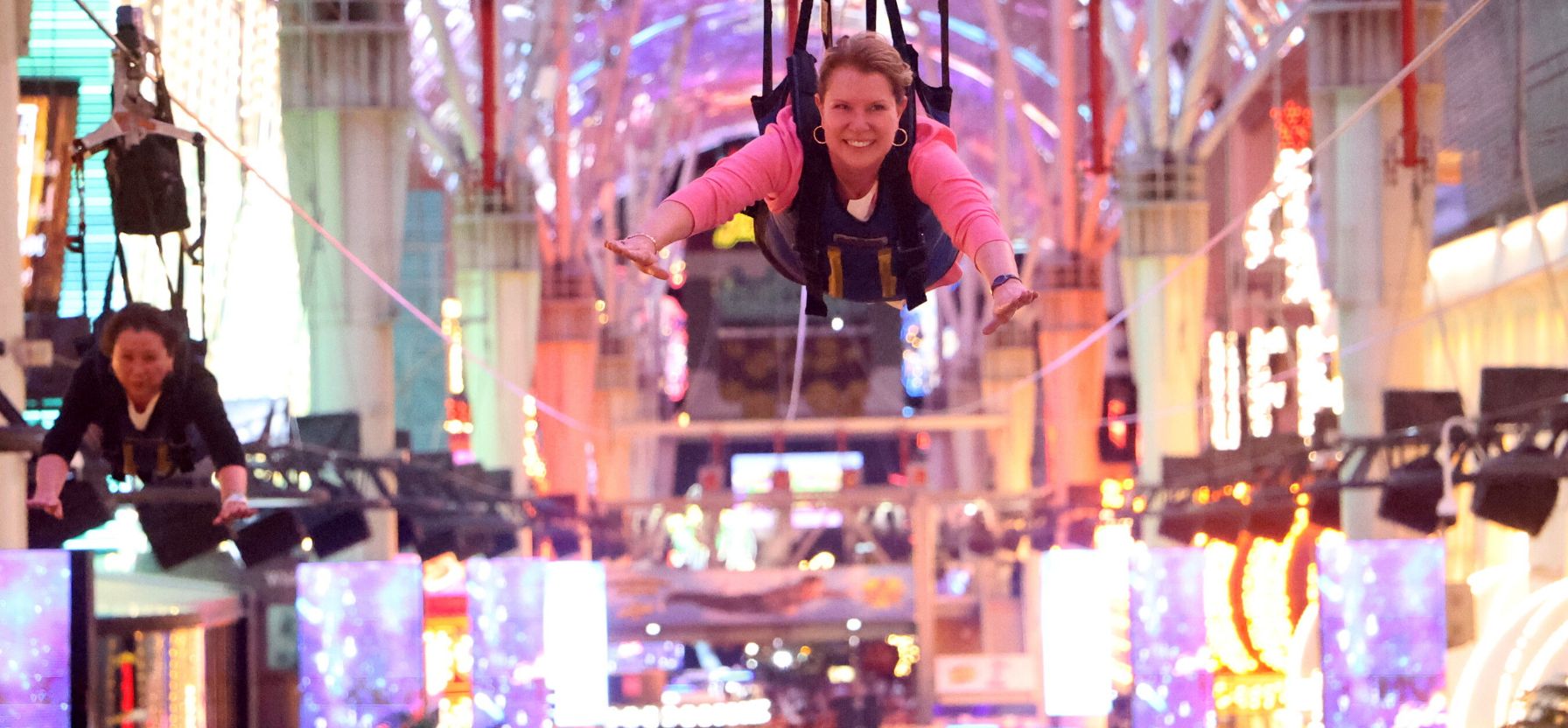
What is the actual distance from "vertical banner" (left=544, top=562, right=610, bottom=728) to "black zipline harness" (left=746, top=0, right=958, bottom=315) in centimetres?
2127

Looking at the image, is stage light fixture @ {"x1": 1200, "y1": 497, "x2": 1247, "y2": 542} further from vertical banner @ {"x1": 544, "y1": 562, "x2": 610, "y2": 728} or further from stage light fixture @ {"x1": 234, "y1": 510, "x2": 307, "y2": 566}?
stage light fixture @ {"x1": 234, "y1": 510, "x2": 307, "y2": 566}

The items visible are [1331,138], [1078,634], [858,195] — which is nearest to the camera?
[858,195]

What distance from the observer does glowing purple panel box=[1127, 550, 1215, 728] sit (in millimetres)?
21141

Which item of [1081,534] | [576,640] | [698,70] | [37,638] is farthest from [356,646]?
[698,70]

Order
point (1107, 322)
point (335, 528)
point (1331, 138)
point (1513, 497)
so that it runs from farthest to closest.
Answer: point (1107, 322), point (335, 528), point (1513, 497), point (1331, 138)

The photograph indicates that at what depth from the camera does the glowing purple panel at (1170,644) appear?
21141 millimetres

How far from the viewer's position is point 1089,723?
105 ft

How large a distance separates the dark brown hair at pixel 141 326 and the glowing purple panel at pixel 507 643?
14561 millimetres

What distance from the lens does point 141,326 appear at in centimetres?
796

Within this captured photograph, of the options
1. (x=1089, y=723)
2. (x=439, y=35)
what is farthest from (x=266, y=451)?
(x=1089, y=723)

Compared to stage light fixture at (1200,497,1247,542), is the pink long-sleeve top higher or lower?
higher

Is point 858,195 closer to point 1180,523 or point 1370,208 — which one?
point 1370,208

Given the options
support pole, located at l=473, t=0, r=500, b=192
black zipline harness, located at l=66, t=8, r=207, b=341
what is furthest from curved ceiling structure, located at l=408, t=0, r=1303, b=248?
black zipline harness, located at l=66, t=8, r=207, b=341

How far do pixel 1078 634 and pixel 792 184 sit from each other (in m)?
23.3
